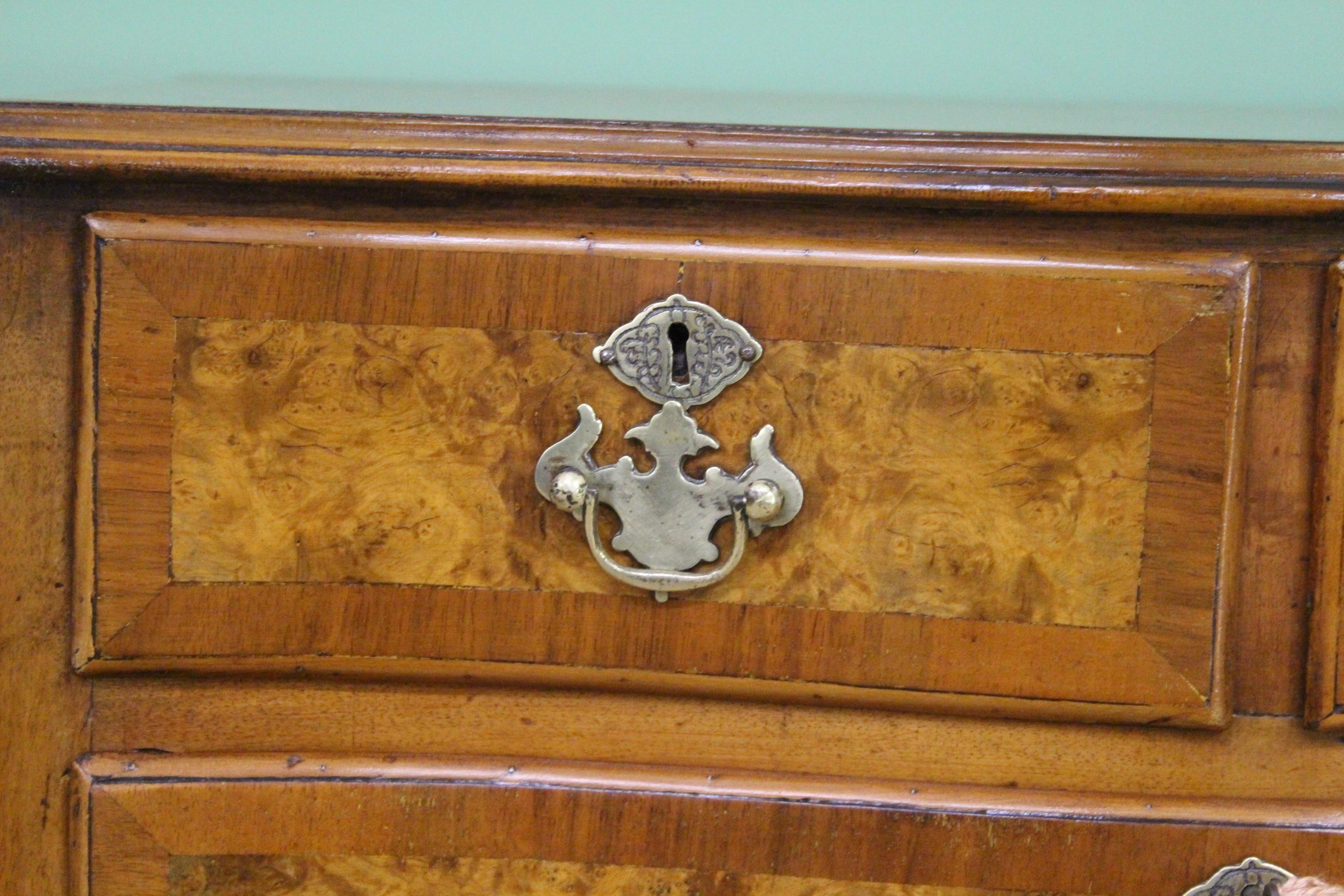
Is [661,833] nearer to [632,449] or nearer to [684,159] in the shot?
[632,449]

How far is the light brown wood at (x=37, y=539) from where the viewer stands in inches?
18.8

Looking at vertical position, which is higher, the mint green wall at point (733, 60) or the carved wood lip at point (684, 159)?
the mint green wall at point (733, 60)

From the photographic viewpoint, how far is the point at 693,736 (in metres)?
0.50

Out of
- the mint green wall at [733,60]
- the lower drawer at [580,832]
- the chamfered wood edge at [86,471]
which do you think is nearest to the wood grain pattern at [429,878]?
the lower drawer at [580,832]

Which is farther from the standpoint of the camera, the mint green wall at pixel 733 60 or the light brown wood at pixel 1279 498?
the mint green wall at pixel 733 60

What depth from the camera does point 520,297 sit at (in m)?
0.47

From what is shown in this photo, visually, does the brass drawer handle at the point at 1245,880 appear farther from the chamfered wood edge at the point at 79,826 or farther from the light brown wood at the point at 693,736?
the chamfered wood edge at the point at 79,826

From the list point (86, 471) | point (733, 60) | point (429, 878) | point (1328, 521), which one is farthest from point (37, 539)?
point (1328, 521)

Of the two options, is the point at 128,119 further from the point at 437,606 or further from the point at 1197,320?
the point at 1197,320

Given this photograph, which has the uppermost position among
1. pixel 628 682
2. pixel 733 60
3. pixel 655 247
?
pixel 733 60

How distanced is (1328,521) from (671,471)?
0.96 ft

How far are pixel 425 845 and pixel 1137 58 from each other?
0.63m

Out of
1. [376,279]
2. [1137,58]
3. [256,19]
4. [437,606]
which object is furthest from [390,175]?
[1137,58]

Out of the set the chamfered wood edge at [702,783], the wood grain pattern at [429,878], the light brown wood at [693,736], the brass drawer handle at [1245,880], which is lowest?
the wood grain pattern at [429,878]
